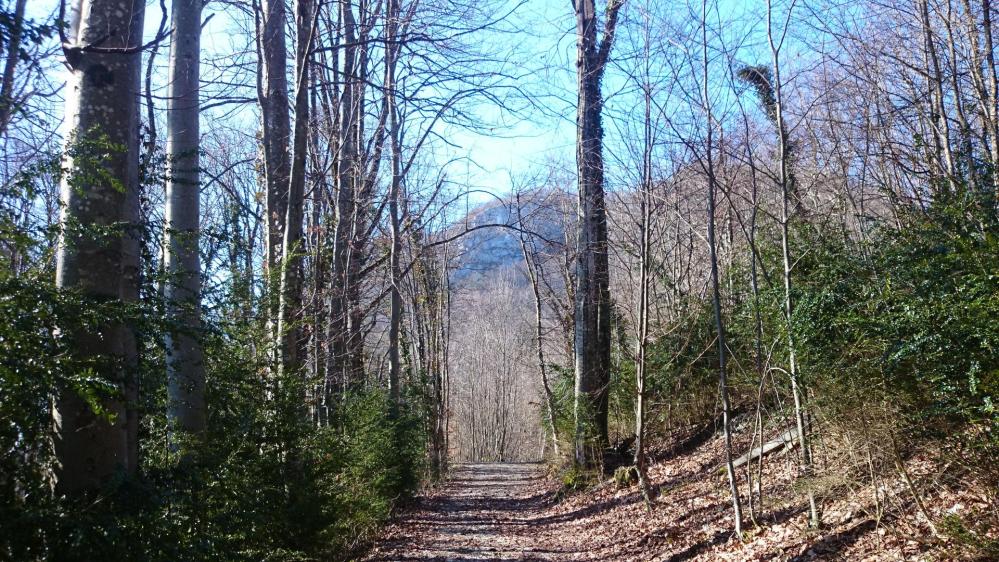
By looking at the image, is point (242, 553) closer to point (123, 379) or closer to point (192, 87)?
point (123, 379)

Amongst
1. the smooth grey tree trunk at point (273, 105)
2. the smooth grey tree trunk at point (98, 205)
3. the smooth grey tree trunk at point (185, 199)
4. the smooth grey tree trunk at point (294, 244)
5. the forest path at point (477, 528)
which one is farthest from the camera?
the forest path at point (477, 528)

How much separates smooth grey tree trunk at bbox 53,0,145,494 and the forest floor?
5.25m

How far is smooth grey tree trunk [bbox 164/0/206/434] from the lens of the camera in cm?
560

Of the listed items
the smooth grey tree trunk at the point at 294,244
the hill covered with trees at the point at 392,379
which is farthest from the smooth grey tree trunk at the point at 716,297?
the smooth grey tree trunk at the point at 294,244

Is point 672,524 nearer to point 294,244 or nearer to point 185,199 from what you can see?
point 294,244

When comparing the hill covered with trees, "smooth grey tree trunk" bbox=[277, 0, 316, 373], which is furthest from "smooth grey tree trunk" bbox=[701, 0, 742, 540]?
"smooth grey tree trunk" bbox=[277, 0, 316, 373]

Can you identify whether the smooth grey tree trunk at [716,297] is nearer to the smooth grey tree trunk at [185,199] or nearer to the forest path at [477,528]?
the forest path at [477,528]

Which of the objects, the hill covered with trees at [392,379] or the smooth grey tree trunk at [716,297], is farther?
the smooth grey tree trunk at [716,297]

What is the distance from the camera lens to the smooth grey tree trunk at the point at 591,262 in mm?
11961

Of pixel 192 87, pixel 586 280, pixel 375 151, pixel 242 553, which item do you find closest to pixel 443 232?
pixel 375 151

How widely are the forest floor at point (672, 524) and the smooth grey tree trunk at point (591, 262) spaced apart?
1.15 metres

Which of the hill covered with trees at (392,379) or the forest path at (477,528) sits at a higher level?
the hill covered with trees at (392,379)

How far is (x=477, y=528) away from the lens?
11008 millimetres

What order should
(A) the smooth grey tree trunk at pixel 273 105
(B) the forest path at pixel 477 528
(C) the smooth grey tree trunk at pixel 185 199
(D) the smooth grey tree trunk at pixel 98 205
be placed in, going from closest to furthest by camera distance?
1. (D) the smooth grey tree trunk at pixel 98 205
2. (C) the smooth grey tree trunk at pixel 185 199
3. (A) the smooth grey tree trunk at pixel 273 105
4. (B) the forest path at pixel 477 528
